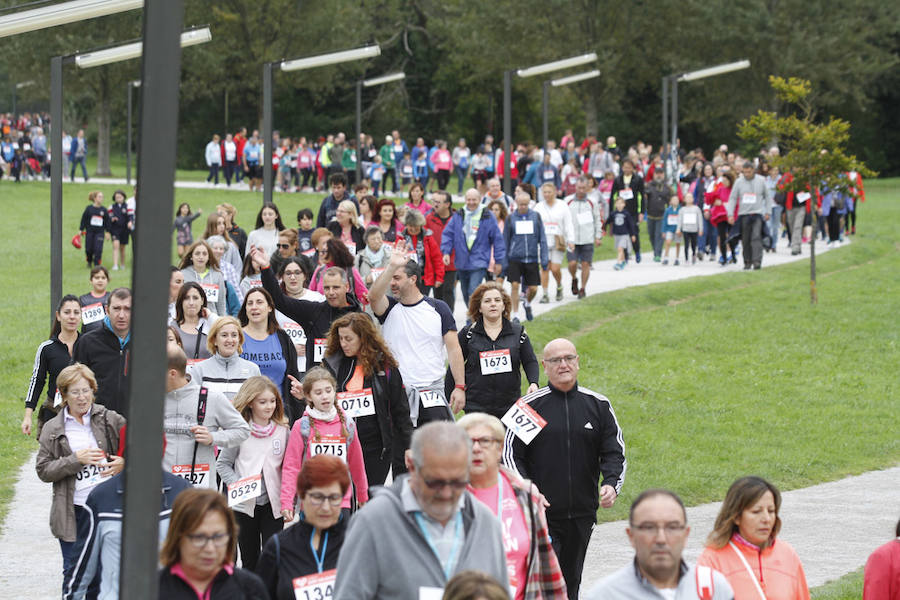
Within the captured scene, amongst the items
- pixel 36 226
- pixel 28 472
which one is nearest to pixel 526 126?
pixel 36 226

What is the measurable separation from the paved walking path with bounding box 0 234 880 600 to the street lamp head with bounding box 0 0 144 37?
4142 millimetres

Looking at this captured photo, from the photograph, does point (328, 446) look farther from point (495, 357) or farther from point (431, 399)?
point (495, 357)

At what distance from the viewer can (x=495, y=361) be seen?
11.6m

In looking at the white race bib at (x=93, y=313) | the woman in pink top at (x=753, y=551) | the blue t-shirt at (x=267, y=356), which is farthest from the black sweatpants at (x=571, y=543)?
the white race bib at (x=93, y=313)

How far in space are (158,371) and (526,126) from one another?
6426cm

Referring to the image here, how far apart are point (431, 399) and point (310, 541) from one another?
4.63 meters

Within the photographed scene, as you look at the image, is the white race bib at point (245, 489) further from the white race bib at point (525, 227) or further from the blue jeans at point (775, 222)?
the blue jeans at point (775, 222)

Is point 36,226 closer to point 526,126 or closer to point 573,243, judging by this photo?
point 573,243

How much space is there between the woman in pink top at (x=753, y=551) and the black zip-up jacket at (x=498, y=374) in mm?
4561

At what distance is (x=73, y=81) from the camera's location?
6150cm

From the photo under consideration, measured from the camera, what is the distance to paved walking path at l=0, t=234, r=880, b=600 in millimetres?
10977

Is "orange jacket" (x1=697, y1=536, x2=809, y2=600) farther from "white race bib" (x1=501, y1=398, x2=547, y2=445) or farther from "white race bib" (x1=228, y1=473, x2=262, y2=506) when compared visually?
"white race bib" (x1=228, y1=473, x2=262, y2=506)

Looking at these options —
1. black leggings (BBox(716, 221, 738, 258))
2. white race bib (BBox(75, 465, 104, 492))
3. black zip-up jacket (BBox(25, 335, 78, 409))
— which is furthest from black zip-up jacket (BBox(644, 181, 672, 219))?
white race bib (BBox(75, 465, 104, 492))

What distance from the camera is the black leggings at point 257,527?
366 inches
